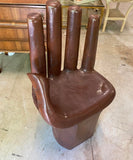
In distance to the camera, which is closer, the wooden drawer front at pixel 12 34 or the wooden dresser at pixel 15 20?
the wooden dresser at pixel 15 20

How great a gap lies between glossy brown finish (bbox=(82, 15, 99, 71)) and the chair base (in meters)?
0.39

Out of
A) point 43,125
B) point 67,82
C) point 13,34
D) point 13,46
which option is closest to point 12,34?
point 13,34

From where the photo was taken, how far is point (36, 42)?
903mm

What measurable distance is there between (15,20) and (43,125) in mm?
1031

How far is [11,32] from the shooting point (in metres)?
1.45

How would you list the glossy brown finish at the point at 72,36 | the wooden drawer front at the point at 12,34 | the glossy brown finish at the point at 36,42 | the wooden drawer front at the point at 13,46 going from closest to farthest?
the glossy brown finish at the point at 36,42 < the glossy brown finish at the point at 72,36 < the wooden drawer front at the point at 12,34 < the wooden drawer front at the point at 13,46

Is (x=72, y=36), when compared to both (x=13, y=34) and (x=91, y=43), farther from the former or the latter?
(x=13, y=34)

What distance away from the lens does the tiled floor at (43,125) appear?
1179 millimetres

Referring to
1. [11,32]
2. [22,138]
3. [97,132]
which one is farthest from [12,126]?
[11,32]

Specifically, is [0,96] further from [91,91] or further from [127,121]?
[127,121]

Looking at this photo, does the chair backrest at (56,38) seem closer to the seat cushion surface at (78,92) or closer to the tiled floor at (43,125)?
the seat cushion surface at (78,92)

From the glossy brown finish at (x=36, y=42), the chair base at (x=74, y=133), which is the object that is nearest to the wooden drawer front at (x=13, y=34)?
the glossy brown finish at (x=36, y=42)

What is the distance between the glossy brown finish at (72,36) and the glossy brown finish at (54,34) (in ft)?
0.24

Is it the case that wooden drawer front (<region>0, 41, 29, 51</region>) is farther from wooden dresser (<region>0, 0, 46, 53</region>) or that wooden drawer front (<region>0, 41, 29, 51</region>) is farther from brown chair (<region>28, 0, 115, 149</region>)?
brown chair (<region>28, 0, 115, 149</region>)
